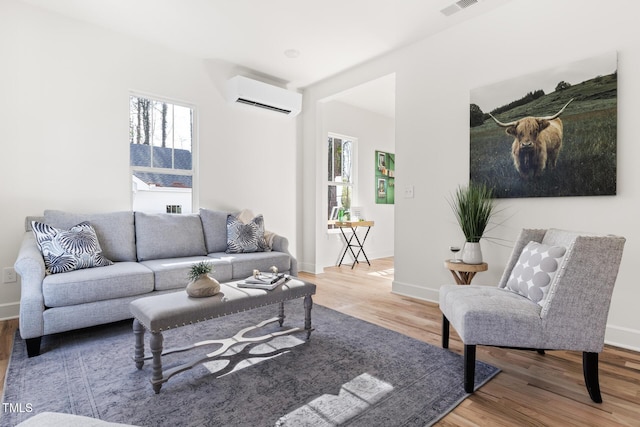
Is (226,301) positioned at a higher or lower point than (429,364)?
higher

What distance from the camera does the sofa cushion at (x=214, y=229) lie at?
3.69 m

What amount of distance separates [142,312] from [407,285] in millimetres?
2786

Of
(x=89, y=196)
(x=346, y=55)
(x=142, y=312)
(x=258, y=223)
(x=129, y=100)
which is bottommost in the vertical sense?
(x=142, y=312)

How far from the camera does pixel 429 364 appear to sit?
2033 millimetres

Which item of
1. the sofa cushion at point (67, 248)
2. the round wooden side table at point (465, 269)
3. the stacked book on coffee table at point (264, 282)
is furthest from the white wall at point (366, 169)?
the sofa cushion at point (67, 248)

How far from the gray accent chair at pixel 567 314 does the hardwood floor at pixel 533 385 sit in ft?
0.39

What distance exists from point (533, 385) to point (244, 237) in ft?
9.45

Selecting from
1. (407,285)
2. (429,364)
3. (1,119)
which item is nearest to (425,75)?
(407,285)

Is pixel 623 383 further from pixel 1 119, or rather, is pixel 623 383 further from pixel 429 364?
pixel 1 119

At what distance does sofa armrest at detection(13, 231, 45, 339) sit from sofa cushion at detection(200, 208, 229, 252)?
154 centimetres

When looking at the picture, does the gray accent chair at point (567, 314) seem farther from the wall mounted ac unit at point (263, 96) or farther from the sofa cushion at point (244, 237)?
the wall mounted ac unit at point (263, 96)

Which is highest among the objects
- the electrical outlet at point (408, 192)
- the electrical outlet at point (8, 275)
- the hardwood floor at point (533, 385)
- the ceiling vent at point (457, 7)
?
the ceiling vent at point (457, 7)

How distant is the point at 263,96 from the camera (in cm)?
430

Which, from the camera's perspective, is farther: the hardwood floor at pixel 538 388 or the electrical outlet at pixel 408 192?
the electrical outlet at pixel 408 192
